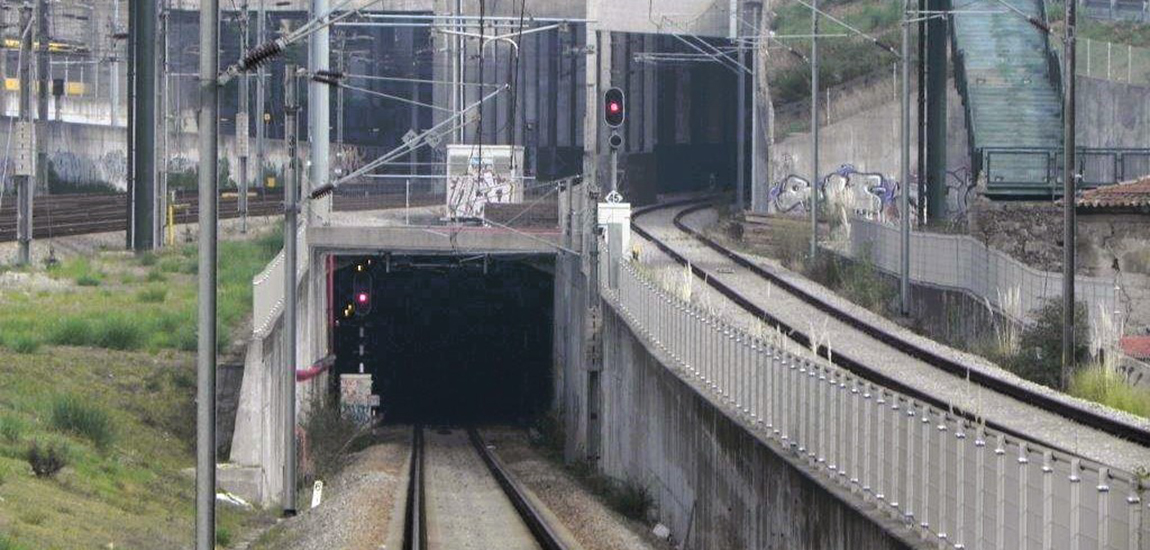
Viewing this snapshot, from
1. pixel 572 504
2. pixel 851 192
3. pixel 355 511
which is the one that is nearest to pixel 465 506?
pixel 572 504

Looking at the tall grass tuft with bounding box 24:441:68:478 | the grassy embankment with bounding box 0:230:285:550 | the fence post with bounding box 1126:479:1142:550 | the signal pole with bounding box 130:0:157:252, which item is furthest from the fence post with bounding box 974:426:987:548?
the signal pole with bounding box 130:0:157:252

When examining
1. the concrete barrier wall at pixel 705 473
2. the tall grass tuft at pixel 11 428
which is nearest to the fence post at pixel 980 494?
the concrete barrier wall at pixel 705 473

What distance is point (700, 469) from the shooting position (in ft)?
78.4

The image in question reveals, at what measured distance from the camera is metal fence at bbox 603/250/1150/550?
1113cm

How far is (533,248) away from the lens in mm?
47469

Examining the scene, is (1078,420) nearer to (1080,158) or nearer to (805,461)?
(805,461)

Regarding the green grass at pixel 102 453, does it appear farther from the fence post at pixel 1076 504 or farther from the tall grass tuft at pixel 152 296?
the fence post at pixel 1076 504

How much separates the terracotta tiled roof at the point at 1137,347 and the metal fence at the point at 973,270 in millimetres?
762

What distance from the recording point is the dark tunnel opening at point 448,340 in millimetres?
60438

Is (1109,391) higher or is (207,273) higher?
(207,273)

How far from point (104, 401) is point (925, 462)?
61.9ft

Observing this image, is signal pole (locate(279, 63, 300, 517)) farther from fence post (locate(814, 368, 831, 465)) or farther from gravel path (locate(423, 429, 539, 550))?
fence post (locate(814, 368, 831, 465))

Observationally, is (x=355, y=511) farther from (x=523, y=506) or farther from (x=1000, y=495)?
(x=1000, y=495)

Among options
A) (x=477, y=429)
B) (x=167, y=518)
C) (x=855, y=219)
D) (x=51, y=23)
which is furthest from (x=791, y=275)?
(x=51, y=23)
